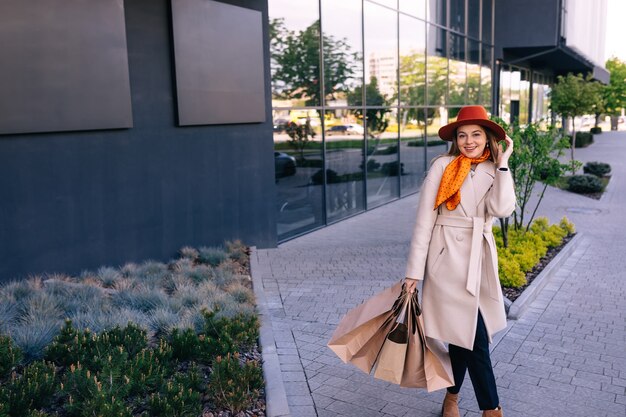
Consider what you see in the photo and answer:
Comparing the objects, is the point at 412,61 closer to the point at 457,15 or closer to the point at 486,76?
the point at 457,15

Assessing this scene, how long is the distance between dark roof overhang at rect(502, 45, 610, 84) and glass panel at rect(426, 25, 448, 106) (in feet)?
21.8

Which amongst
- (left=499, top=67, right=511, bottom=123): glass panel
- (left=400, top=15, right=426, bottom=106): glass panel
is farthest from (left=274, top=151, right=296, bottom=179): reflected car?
(left=499, top=67, right=511, bottom=123): glass panel

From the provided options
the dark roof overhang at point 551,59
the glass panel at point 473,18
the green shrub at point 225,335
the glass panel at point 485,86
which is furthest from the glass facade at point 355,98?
the dark roof overhang at point 551,59

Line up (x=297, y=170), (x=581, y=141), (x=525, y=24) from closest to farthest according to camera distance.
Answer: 1. (x=297, y=170)
2. (x=525, y=24)
3. (x=581, y=141)

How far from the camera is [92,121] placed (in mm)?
7152

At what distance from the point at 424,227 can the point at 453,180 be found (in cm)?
35

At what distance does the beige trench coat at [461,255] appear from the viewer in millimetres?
3799

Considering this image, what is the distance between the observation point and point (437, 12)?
17.7 m

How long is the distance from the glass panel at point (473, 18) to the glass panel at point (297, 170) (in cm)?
1126

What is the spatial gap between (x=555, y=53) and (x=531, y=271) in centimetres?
2170

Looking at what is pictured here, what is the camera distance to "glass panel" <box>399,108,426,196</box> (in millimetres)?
15850

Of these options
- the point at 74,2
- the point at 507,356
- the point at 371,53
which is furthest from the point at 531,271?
the point at 371,53

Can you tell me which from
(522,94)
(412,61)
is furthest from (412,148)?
(522,94)

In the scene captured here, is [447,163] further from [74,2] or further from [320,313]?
[74,2]
